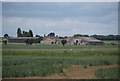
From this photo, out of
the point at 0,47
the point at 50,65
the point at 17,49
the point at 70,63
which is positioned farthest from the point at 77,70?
the point at 0,47

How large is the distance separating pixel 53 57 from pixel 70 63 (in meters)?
0.67

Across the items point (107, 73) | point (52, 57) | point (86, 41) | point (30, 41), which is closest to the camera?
point (107, 73)

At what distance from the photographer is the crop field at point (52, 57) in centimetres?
665

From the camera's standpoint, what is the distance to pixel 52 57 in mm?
7234

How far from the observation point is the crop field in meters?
6.65

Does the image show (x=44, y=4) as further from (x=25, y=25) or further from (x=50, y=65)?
(x=50, y=65)

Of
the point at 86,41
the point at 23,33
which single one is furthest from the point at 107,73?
the point at 23,33

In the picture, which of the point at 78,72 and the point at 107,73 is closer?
the point at 107,73

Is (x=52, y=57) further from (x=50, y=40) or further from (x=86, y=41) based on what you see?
(x=86, y=41)

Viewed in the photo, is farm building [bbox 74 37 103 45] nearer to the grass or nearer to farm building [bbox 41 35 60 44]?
farm building [bbox 41 35 60 44]

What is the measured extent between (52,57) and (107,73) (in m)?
2.10

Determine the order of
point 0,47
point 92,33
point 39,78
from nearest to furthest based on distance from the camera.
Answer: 1. point 39,78
2. point 92,33
3. point 0,47

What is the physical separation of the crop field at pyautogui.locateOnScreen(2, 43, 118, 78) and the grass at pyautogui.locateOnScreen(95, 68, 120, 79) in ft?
2.09

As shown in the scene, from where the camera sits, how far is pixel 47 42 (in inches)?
259
